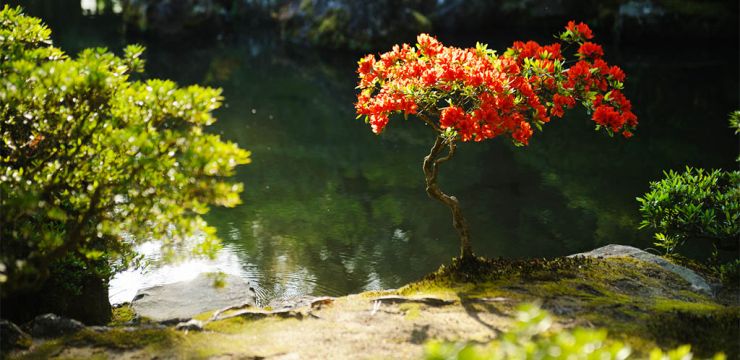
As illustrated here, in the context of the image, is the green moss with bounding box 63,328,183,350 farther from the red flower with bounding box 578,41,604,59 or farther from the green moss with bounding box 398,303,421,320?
the red flower with bounding box 578,41,604,59

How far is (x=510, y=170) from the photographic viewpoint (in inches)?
833

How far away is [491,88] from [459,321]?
9.68 ft

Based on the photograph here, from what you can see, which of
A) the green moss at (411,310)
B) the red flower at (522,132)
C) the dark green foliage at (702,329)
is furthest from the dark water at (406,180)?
the dark green foliage at (702,329)

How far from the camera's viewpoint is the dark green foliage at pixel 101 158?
6922 mm

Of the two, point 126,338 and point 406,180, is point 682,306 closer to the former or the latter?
point 126,338

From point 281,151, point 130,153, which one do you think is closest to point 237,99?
point 281,151

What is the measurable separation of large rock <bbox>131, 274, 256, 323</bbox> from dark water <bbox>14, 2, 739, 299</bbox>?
130 cm

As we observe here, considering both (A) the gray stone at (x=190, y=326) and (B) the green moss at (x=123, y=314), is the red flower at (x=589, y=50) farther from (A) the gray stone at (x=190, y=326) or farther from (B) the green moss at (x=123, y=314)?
(B) the green moss at (x=123, y=314)

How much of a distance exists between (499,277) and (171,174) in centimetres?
481

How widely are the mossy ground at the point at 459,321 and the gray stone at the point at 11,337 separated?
20cm

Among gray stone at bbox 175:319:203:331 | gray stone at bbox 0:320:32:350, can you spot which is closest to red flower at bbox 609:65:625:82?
gray stone at bbox 175:319:203:331

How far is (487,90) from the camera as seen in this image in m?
9.18

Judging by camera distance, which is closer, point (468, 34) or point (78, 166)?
point (78, 166)

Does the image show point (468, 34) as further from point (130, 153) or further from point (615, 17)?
point (130, 153)
